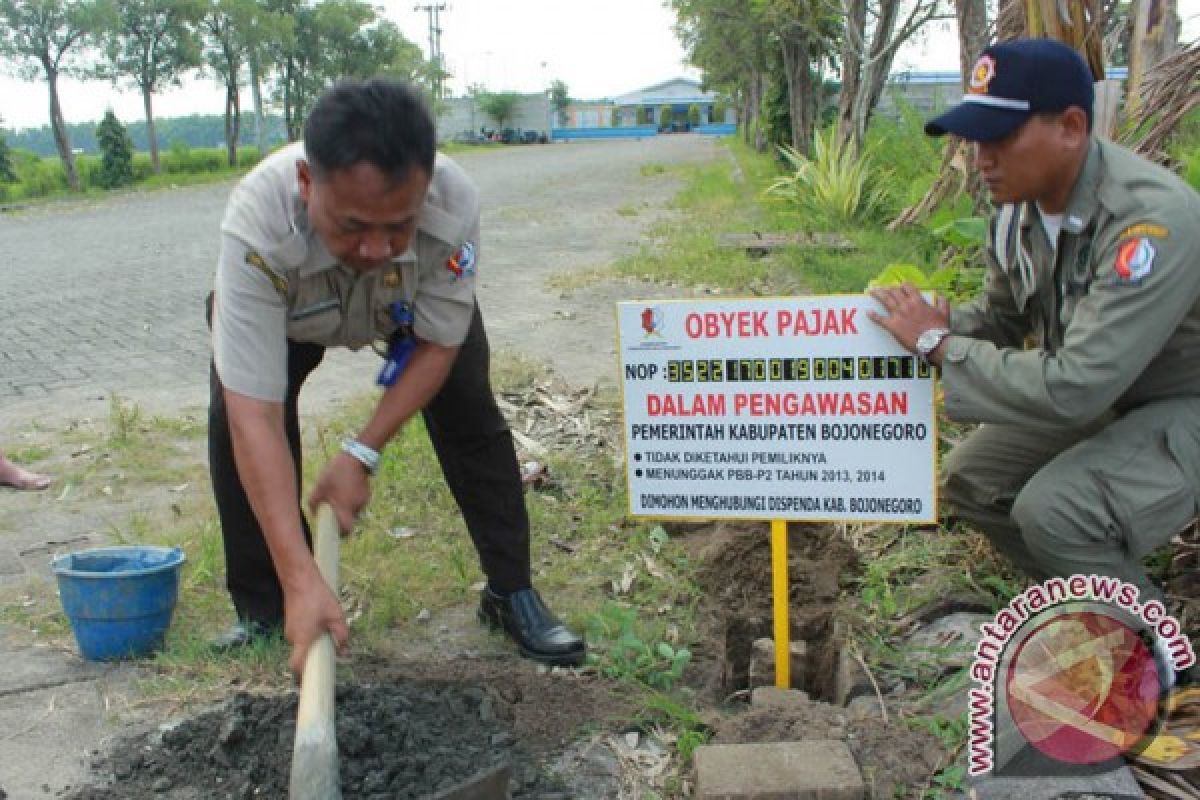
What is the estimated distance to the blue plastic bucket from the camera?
3.28 meters

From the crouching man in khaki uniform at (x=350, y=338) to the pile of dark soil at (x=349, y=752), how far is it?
1.24 ft

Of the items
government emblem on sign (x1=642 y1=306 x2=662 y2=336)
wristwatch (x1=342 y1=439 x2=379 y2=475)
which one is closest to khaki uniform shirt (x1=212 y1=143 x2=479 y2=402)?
wristwatch (x1=342 y1=439 x2=379 y2=475)

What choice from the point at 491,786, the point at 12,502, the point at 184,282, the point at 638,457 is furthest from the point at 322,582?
the point at 184,282

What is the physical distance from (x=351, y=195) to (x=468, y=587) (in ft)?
6.53

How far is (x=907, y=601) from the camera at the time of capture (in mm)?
3529

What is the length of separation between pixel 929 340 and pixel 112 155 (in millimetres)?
34612

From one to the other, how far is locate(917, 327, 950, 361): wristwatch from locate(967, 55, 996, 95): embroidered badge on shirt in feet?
2.02

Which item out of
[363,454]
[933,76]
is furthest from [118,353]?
[933,76]

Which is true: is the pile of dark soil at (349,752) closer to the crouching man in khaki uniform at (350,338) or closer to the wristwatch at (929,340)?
the crouching man in khaki uniform at (350,338)

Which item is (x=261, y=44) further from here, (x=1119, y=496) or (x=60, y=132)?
(x=1119, y=496)

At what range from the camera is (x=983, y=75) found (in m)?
2.85

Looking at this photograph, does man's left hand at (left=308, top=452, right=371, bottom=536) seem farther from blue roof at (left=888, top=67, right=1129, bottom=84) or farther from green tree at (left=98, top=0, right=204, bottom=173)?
green tree at (left=98, top=0, right=204, bottom=173)

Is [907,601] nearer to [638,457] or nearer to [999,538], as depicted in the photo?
[999,538]

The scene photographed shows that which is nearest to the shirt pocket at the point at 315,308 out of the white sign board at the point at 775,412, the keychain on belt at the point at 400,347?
the keychain on belt at the point at 400,347
